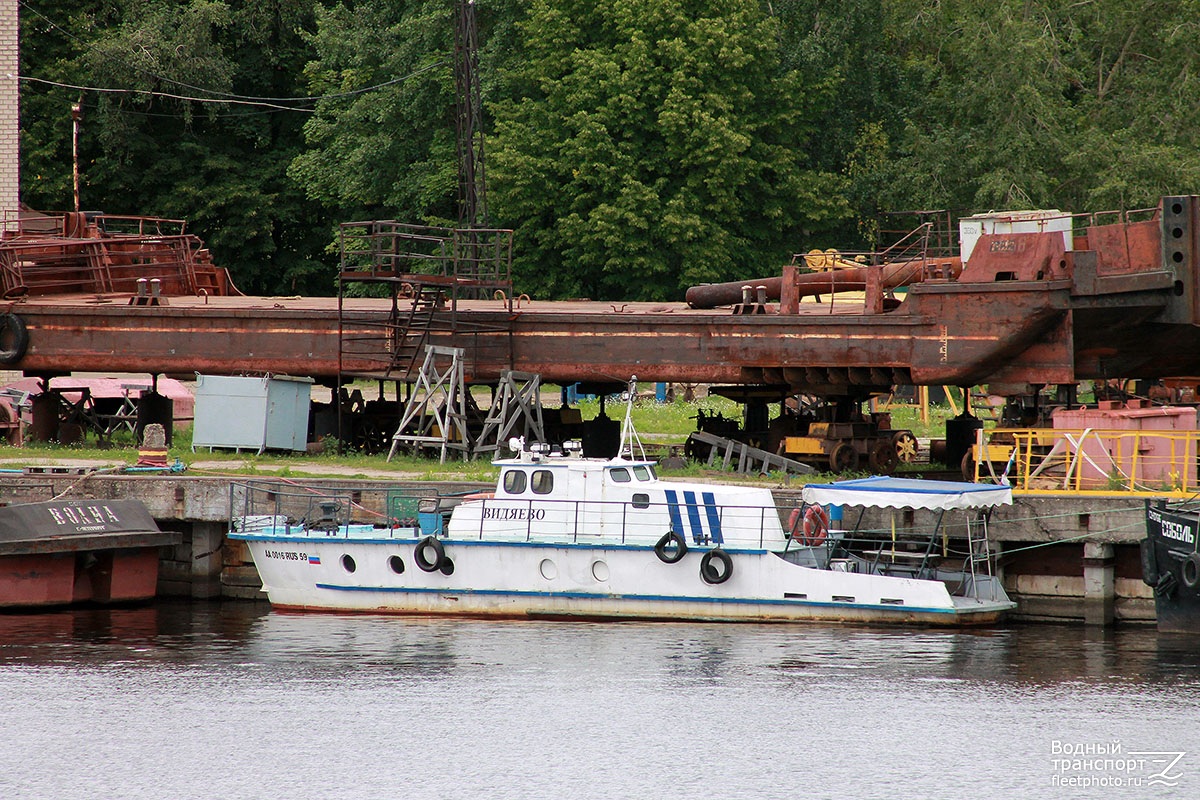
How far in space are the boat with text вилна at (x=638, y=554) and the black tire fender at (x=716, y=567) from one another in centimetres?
2

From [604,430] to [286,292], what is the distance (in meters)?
27.8

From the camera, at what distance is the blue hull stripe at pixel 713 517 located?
23.2 metres

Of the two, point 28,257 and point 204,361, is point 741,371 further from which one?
point 28,257

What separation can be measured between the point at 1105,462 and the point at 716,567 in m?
6.78

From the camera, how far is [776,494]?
2488 centimetres

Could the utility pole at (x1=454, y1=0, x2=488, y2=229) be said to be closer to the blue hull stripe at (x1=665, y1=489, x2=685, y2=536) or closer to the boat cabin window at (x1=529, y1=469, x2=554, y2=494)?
the boat cabin window at (x1=529, y1=469, x2=554, y2=494)

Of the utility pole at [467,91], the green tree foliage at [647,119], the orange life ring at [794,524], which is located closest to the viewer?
the orange life ring at [794,524]

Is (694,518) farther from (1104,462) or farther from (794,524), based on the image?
(1104,462)

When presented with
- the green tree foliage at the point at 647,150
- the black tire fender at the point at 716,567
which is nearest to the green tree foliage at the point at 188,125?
the green tree foliage at the point at 647,150

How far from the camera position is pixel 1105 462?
24.7 m

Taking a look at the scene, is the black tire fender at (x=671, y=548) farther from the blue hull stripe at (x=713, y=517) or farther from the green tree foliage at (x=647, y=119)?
the green tree foliage at (x=647, y=119)

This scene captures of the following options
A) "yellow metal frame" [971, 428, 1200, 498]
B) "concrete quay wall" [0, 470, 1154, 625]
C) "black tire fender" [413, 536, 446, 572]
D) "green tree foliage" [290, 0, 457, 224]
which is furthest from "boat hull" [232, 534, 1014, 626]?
"green tree foliage" [290, 0, 457, 224]

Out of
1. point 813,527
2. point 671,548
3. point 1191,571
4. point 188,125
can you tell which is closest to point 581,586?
point 671,548

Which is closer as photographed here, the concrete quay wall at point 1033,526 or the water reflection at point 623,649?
the water reflection at point 623,649
